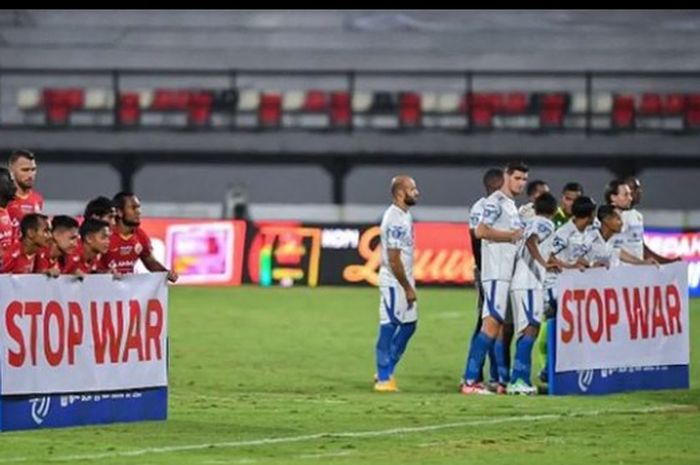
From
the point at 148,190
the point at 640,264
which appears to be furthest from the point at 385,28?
the point at 640,264

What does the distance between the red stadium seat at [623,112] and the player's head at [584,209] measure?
23.9 metres

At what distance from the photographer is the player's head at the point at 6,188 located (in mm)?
17359

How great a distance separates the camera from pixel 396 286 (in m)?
19.0

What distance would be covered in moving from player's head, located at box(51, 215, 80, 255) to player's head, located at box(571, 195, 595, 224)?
18.2 ft

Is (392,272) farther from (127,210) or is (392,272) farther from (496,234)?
(127,210)

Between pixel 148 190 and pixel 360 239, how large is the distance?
584 inches

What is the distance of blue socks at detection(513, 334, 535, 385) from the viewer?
18.4m

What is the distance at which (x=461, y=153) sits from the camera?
141ft

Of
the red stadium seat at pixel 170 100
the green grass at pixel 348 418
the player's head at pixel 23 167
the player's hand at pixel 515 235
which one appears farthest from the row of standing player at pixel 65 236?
the red stadium seat at pixel 170 100

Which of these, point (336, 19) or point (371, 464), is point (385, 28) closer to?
point (336, 19)

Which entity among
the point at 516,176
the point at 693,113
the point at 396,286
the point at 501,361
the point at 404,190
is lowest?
the point at 501,361

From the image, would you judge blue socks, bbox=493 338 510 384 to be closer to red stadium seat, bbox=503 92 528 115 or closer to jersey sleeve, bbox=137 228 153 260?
jersey sleeve, bbox=137 228 153 260

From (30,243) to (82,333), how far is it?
822 mm

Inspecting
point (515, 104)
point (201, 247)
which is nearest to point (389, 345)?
point (201, 247)
